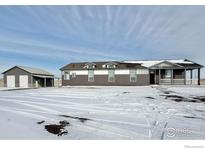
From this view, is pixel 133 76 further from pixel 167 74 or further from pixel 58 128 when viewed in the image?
pixel 58 128

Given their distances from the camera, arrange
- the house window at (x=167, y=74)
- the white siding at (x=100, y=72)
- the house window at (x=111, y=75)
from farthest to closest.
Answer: the white siding at (x=100, y=72)
the house window at (x=111, y=75)
the house window at (x=167, y=74)

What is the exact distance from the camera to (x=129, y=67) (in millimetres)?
22062

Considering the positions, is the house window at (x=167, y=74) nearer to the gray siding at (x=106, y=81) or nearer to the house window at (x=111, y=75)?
the gray siding at (x=106, y=81)

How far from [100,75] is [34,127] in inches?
747

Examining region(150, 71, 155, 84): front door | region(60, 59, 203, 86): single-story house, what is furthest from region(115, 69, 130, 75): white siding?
region(150, 71, 155, 84): front door

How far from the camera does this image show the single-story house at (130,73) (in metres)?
21.6

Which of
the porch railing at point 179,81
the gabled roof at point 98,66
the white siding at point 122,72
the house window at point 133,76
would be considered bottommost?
the porch railing at point 179,81

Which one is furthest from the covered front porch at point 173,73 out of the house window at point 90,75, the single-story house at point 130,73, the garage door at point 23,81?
the garage door at point 23,81

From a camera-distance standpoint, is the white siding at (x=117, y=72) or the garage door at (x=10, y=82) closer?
the garage door at (x=10, y=82)

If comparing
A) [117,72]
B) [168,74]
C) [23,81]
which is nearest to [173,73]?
[168,74]

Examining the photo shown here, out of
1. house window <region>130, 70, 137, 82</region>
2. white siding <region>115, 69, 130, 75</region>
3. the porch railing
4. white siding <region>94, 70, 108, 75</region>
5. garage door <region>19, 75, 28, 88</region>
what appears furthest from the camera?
white siding <region>94, 70, 108, 75</region>

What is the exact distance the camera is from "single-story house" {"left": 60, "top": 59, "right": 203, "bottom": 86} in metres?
21.6

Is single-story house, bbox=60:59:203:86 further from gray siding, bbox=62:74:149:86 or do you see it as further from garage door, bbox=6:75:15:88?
garage door, bbox=6:75:15:88
